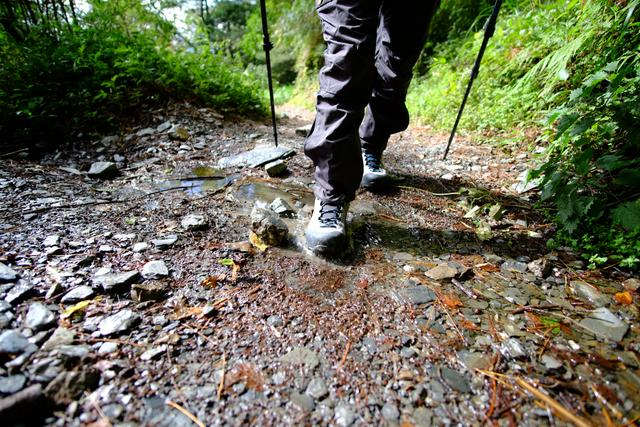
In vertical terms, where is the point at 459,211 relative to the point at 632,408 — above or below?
below

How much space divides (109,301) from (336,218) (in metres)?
1.10

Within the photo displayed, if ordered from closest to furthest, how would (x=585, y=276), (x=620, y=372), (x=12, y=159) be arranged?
(x=620, y=372) < (x=585, y=276) < (x=12, y=159)

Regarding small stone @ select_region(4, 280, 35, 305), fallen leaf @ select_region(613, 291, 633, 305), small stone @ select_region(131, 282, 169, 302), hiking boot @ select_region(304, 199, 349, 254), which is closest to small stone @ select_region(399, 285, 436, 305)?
hiking boot @ select_region(304, 199, 349, 254)

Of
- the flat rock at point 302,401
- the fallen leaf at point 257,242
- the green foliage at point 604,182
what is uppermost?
the green foliage at point 604,182

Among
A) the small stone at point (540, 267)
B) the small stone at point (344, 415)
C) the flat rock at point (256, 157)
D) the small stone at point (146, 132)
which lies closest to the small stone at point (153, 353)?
the small stone at point (344, 415)

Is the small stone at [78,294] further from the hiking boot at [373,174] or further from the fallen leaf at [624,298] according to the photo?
the fallen leaf at [624,298]

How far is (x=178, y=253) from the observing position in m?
1.52

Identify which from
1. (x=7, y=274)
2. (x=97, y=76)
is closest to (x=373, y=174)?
(x=7, y=274)

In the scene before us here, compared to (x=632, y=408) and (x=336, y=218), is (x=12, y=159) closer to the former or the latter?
(x=336, y=218)

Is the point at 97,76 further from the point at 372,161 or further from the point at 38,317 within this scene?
the point at 38,317

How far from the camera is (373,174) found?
2.41 metres

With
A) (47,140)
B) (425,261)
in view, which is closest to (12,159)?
(47,140)

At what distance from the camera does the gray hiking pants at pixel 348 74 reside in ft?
4.84

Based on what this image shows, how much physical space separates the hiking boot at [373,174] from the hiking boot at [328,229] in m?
0.72
